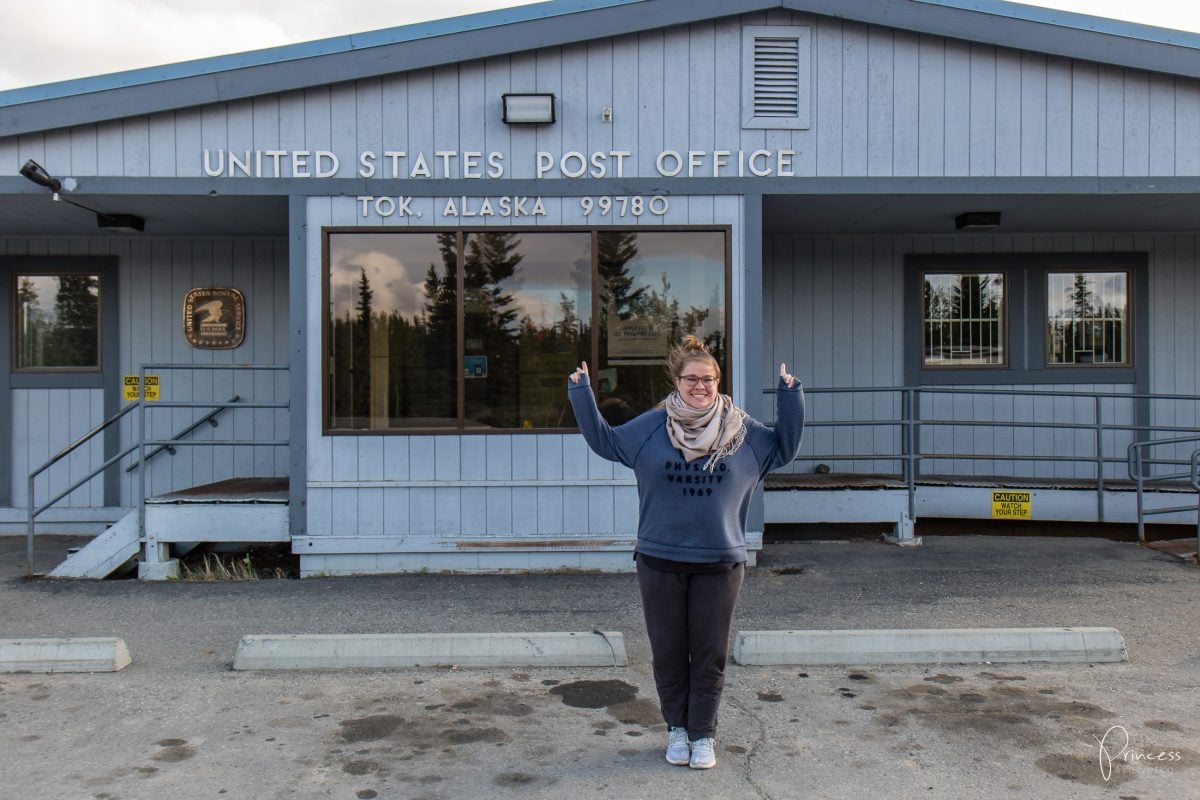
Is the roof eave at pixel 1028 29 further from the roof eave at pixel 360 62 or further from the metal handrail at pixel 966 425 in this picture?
the metal handrail at pixel 966 425

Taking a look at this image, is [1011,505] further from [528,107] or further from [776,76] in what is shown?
[528,107]

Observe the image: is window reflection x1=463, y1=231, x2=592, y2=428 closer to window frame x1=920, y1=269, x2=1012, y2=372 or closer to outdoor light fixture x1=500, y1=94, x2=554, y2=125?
outdoor light fixture x1=500, y1=94, x2=554, y2=125

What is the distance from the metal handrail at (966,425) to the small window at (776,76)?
105 inches

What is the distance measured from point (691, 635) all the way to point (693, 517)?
516 mm

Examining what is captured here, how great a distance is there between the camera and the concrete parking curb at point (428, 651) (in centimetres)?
572

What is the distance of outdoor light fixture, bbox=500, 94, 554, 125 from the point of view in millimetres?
7922

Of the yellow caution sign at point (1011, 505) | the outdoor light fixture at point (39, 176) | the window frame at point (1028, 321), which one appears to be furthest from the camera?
the window frame at point (1028, 321)

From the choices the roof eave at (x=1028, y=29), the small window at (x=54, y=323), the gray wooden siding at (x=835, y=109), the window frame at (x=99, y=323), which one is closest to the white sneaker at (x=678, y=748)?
the gray wooden siding at (x=835, y=109)

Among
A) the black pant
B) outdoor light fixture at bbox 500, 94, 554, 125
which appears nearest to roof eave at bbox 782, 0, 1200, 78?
outdoor light fixture at bbox 500, 94, 554, 125

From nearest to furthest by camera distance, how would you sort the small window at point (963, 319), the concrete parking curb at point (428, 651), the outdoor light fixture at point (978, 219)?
the concrete parking curb at point (428, 651), the outdoor light fixture at point (978, 219), the small window at point (963, 319)

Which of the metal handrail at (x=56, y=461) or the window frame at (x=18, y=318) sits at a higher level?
the window frame at (x=18, y=318)

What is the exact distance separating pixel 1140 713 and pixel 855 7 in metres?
5.57

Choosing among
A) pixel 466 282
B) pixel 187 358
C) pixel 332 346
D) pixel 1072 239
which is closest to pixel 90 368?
pixel 187 358

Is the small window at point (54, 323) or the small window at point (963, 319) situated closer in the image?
the small window at point (54, 323)
